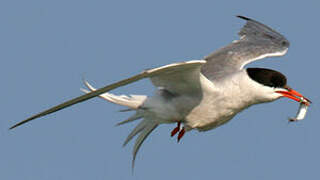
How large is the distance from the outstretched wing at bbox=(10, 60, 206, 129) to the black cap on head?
2.76ft

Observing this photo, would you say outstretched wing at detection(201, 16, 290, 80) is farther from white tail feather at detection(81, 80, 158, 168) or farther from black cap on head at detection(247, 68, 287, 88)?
white tail feather at detection(81, 80, 158, 168)

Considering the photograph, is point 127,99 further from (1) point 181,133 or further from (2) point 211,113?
(2) point 211,113

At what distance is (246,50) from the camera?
1083 centimetres

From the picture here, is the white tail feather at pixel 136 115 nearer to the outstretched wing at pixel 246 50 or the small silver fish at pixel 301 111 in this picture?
the outstretched wing at pixel 246 50

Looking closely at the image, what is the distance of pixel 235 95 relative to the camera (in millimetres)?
9492

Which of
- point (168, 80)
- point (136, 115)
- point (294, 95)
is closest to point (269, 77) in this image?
point (294, 95)

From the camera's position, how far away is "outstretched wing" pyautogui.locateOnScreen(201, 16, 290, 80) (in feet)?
33.4

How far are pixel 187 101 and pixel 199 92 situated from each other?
8.1 inches

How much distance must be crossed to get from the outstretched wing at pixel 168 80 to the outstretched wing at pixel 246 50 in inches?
27.1

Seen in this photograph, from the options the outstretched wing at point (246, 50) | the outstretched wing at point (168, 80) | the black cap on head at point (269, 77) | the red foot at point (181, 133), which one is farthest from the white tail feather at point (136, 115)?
the black cap on head at point (269, 77)

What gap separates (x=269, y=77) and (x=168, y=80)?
137 centimetres

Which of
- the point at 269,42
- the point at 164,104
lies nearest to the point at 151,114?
the point at 164,104

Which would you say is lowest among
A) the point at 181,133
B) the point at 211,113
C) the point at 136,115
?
the point at 181,133

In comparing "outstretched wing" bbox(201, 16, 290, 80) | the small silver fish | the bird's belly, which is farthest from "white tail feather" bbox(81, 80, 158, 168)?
the small silver fish
